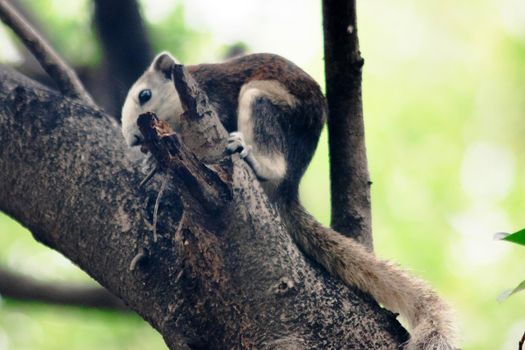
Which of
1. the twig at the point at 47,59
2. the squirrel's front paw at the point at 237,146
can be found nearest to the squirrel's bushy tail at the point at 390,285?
the squirrel's front paw at the point at 237,146

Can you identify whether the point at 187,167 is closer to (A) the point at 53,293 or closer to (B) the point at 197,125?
(B) the point at 197,125

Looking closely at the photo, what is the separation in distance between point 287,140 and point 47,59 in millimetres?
1186

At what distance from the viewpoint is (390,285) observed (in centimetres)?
271

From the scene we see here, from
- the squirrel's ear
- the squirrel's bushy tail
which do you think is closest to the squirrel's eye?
the squirrel's ear

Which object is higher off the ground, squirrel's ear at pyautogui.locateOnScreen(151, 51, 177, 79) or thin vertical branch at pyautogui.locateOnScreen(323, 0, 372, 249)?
squirrel's ear at pyautogui.locateOnScreen(151, 51, 177, 79)

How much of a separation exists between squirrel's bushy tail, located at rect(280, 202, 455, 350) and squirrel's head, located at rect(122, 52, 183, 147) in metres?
1.23

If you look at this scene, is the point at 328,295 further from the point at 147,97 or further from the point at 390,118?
the point at 390,118

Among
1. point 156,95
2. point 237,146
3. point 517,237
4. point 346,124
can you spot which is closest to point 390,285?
point 346,124

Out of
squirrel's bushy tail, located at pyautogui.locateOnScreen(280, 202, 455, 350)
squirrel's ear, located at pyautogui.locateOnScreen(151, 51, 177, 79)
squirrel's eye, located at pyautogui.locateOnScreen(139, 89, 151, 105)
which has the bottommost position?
squirrel's bushy tail, located at pyautogui.locateOnScreen(280, 202, 455, 350)

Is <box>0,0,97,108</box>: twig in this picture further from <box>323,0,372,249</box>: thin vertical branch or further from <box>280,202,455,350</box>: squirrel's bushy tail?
<box>280,202,455,350</box>: squirrel's bushy tail

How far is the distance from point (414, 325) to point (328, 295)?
415 millimetres

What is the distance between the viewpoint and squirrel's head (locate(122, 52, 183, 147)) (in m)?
3.80

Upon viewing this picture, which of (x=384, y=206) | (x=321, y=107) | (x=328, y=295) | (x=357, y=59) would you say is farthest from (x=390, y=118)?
(x=328, y=295)

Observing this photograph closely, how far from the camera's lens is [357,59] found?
2693 millimetres
